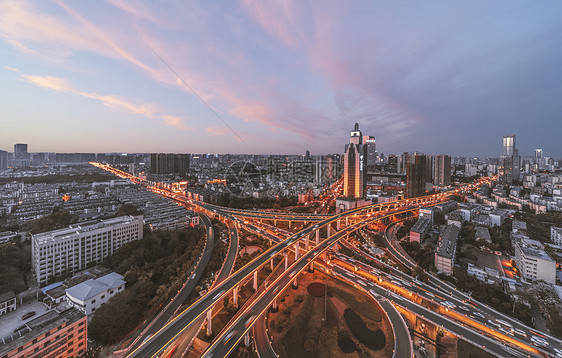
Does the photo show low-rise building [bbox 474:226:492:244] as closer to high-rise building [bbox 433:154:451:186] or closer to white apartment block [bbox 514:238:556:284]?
white apartment block [bbox 514:238:556:284]

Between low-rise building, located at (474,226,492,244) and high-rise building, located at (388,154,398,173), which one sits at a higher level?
Result: high-rise building, located at (388,154,398,173)

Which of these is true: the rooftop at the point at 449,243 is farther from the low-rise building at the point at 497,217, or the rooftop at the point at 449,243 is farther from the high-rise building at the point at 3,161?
the high-rise building at the point at 3,161

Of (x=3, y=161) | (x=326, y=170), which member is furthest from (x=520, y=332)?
(x=3, y=161)

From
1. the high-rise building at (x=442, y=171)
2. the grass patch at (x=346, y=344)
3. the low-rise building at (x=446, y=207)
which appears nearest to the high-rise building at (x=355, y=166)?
the low-rise building at (x=446, y=207)

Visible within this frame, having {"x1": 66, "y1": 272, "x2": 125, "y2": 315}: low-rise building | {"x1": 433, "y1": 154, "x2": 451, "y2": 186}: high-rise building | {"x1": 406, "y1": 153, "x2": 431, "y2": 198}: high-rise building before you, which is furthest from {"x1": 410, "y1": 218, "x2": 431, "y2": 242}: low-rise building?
{"x1": 433, "y1": 154, "x2": 451, "y2": 186}: high-rise building

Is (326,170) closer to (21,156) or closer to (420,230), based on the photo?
(420,230)

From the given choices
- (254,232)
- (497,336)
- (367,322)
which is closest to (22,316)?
(254,232)
